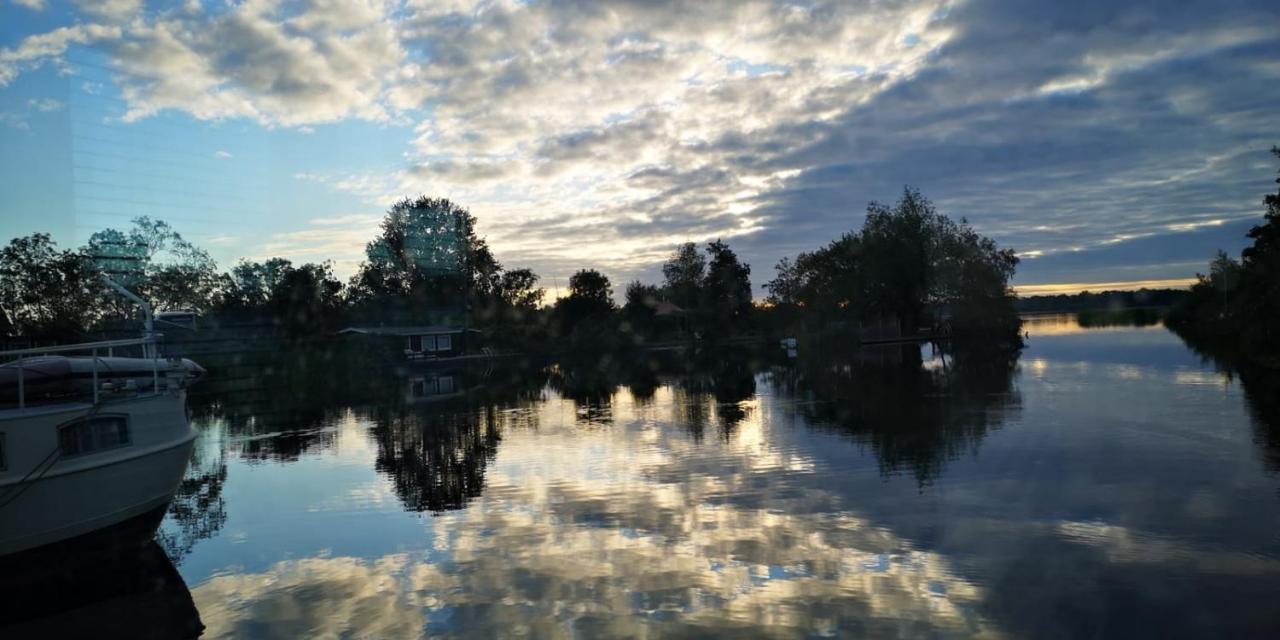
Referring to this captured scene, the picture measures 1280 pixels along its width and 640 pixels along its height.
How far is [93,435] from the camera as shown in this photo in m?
Answer: 12.8

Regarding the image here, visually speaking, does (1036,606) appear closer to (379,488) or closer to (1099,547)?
(1099,547)

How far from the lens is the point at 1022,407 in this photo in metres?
25.3

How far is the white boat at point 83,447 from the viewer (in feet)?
38.9

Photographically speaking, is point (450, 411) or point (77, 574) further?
point (450, 411)

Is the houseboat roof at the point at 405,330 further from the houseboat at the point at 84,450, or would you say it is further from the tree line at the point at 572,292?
the houseboat at the point at 84,450

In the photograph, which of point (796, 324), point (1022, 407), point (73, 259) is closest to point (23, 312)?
point (73, 259)

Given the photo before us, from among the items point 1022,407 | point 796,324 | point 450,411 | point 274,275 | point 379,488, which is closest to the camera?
point 379,488

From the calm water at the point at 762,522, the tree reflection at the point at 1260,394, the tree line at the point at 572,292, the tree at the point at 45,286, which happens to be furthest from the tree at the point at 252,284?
the tree reflection at the point at 1260,394

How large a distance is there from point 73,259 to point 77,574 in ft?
123

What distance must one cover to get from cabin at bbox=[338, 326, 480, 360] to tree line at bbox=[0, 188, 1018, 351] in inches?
90.5

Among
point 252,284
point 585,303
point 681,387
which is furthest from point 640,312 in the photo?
point 681,387

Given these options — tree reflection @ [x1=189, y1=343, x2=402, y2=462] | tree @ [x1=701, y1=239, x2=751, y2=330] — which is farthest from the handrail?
tree @ [x1=701, y1=239, x2=751, y2=330]

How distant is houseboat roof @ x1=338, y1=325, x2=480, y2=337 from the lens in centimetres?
7422

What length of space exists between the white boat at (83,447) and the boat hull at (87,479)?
0.05 ft
